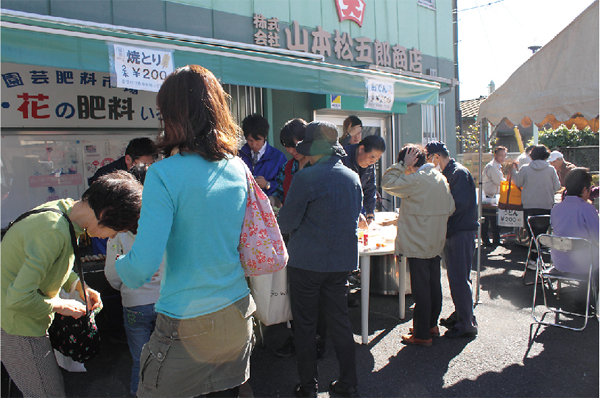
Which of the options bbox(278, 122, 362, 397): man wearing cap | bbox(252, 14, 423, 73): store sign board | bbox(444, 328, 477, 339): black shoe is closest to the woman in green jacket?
bbox(278, 122, 362, 397): man wearing cap

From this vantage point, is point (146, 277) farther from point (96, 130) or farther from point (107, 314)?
point (96, 130)

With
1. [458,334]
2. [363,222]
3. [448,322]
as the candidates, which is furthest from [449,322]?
[363,222]

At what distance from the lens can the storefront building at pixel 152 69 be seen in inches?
132

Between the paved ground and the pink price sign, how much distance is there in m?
2.40

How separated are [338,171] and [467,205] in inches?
67.6

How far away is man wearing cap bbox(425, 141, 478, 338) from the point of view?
3.75 m

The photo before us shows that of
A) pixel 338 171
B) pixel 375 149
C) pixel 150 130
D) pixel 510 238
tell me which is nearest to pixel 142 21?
pixel 150 130

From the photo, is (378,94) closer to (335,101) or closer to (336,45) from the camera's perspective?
(335,101)

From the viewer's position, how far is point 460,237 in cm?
376

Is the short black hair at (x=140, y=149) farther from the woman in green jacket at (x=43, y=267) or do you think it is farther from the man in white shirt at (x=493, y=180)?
the man in white shirt at (x=493, y=180)

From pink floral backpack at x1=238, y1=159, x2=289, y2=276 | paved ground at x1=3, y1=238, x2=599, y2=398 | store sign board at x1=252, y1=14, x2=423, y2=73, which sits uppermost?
store sign board at x1=252, y1=14, x2=423, y2=73

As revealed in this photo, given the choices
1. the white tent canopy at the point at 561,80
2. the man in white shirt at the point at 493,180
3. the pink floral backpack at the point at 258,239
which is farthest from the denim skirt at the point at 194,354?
the man in white shirt at the point at 493,180

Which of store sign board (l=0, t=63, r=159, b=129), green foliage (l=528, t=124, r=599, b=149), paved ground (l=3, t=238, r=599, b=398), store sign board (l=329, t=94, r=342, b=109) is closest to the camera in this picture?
paved ground (l=3, t=238, r=599, b=398)

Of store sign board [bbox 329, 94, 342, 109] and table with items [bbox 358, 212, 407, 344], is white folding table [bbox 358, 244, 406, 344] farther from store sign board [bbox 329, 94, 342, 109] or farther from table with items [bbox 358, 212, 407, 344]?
store sign board [bbox 329, 94, 342, 109]
